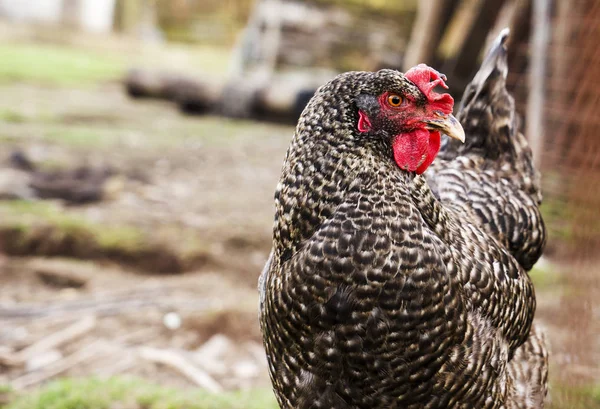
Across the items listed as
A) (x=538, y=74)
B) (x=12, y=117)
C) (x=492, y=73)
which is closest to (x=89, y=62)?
(x=12, y=117)

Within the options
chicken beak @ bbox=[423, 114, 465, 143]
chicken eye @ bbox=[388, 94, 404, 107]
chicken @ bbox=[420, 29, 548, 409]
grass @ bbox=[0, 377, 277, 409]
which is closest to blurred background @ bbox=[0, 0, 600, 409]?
grass @ bbox=[0, 377, 277, 409]

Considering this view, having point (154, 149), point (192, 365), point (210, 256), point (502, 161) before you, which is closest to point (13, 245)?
point (210, 256)

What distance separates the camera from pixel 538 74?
193 inches

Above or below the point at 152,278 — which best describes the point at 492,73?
above

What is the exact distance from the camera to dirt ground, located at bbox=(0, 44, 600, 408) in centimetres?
332

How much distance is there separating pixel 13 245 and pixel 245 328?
1.77 m

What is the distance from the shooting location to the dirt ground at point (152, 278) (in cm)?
332

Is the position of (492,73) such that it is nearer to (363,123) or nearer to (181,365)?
(363,123)

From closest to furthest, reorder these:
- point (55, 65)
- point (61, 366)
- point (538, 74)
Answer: point (61, 366), point (538, 74), point (55, 65)

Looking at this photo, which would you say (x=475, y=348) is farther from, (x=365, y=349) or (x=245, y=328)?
(x=245, y=328)

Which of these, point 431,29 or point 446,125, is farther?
point 431,29

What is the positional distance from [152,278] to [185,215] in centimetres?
94

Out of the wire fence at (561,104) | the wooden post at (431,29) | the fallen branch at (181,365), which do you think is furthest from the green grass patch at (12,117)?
the wire fence at (561,104)

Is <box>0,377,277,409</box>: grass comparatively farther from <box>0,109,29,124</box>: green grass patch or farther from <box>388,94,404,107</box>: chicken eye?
<box>0,109,29,124</box>: green grass patch
